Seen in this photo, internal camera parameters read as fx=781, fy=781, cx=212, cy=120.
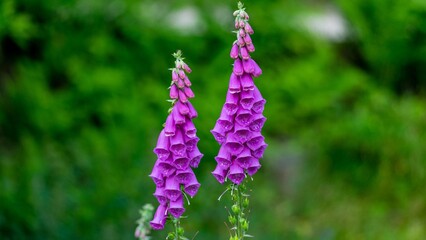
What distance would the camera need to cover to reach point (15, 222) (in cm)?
505

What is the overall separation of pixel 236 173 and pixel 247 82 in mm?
304

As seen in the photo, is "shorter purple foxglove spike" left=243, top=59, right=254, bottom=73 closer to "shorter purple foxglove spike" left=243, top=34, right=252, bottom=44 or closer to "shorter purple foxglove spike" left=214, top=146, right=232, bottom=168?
"shorter purple foxglove spike" left=243, top=34, right=252, bottom=44

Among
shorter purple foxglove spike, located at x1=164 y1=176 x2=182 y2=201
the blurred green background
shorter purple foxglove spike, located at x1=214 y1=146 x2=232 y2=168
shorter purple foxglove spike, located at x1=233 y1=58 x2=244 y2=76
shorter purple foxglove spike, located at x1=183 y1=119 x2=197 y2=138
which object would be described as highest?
the blurred green background

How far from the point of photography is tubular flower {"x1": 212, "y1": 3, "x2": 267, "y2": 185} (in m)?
2.57

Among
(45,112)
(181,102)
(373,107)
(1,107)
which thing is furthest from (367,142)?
(181,102)

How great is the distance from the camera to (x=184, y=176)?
8.62 ft

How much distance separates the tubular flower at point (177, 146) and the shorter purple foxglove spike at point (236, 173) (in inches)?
5.4

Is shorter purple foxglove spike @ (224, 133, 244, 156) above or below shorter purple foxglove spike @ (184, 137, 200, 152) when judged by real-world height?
below

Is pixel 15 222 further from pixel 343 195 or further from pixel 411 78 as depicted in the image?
pixel 411 78

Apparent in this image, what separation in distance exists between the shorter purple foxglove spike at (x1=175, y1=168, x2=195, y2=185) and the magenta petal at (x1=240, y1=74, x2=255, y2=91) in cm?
34

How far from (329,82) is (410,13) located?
3.57ft

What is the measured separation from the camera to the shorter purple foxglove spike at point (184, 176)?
2.61 metres

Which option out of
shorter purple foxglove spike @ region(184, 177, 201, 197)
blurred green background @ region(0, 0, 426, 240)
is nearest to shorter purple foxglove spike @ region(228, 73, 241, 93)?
shorter purple foxglove spike @ region(184, 177, 201, 197)

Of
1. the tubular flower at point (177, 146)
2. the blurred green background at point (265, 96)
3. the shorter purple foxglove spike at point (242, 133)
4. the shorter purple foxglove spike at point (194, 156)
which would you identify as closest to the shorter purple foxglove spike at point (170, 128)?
the tubular flower at point (177, 146)
